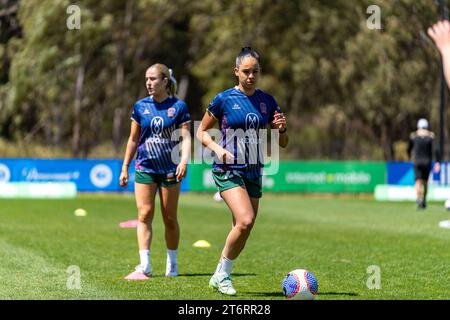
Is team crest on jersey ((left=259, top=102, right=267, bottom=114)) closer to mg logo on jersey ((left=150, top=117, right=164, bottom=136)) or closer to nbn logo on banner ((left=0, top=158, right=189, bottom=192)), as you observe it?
mg logo on jersey ((left=150, top=117, right=164, bottom=136))

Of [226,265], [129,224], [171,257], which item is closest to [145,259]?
[171,257]

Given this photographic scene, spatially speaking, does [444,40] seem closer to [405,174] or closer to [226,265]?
[226,265]

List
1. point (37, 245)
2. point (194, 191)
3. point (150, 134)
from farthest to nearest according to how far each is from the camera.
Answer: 1. point (194, 191)
2. point (37, 245)
3. point (150, 134)

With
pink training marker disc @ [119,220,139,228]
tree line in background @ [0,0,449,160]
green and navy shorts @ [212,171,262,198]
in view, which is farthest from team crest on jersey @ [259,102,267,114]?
tree line in background @ [0,0,449,160]

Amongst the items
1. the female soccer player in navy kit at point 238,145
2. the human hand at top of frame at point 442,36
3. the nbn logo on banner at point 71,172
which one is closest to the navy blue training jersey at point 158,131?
the female soccer player in navy kit at point 238,145

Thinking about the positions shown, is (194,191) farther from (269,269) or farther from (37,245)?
(269,269)

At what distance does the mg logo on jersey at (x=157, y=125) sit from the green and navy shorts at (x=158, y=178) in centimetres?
48

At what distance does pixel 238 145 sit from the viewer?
30.1 feet

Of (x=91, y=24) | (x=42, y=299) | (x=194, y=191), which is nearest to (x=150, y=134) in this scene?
(x=42, y=299)

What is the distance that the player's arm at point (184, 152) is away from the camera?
10.3 meters

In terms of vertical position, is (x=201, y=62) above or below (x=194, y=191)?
above

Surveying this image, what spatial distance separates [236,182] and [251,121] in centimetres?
60

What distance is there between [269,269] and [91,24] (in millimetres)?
34231
